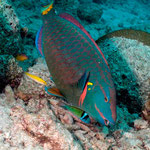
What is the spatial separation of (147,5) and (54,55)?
57.7 feet

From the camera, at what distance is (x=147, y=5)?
53.6ft

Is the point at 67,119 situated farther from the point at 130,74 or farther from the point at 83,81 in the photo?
the point at 130,74

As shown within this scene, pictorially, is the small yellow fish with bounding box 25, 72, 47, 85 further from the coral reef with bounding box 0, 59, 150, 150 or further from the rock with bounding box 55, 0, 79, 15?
the rock with bounding box 55, 0, 79, 15

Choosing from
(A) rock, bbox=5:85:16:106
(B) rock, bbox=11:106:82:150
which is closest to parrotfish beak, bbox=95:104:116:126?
(B) rock, bbox=11:106:82:150

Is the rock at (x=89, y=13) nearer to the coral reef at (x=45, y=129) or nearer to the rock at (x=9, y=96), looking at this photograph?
the coral reef at (x=45, y=129)

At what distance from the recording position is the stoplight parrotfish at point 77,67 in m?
1.57

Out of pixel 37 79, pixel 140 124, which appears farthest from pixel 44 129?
pixel 140 124

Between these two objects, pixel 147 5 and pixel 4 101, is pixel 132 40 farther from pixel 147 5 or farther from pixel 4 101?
pixel 147 5

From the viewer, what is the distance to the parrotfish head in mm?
1517

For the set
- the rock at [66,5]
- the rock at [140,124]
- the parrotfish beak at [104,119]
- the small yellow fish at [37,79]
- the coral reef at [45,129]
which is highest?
the parrotfish beak at [104,119]

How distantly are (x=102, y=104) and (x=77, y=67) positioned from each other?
1.60 ft

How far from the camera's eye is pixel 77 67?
5.81ft

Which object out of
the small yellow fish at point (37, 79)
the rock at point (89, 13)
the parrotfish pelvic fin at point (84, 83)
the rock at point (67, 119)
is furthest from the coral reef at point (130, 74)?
the rock at point (89, 13)

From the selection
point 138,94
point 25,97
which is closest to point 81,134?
point 25,97
